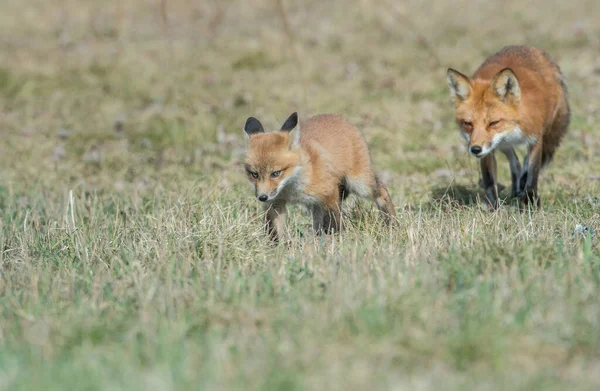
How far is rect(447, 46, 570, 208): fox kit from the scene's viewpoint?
8242 mm

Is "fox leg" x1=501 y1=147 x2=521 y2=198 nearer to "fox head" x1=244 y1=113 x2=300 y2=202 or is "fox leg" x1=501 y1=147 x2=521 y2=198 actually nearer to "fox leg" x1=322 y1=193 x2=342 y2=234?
"fox leg" x1=322 y1=193 x2=342 y2=234

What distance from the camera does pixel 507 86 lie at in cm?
824

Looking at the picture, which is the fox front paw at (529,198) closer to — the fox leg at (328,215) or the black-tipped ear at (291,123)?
the fox leg at (328,215)

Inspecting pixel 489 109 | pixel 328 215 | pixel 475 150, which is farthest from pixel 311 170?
pixel 489 109

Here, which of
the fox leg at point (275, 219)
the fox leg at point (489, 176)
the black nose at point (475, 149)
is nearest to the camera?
the fox leg at point (275, 219)

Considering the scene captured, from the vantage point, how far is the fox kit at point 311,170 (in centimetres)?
705

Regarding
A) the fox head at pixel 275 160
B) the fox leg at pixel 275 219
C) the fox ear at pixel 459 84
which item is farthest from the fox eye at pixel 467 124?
A: the fox leg at pixel 275 219

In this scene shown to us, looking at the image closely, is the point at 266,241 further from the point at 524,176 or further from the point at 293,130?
the point at 524,176

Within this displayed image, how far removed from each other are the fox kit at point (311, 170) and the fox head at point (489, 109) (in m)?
1.29

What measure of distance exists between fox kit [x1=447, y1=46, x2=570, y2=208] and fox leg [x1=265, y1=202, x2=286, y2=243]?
2108mm

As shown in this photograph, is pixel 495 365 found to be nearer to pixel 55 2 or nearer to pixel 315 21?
pixel 315 21

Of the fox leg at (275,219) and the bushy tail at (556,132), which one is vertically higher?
the bushy tail at (556,132)

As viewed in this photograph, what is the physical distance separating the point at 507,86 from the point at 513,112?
11.3 inches

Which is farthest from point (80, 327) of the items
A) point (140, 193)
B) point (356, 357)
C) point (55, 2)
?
point (55, 2)
